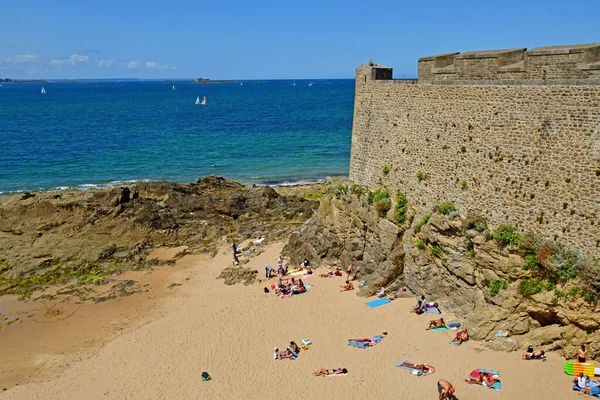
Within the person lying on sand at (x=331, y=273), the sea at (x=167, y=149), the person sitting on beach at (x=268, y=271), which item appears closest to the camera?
the person lying on sand at (x=331, y=273)

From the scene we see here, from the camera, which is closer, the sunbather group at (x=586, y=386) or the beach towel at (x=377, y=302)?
the sunbather group at (x=586, y=386)

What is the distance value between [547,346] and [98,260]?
66.6 ft

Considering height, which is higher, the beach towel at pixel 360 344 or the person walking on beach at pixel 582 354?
the person walking on beach at pixel 582 354

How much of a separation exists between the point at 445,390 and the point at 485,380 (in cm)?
136

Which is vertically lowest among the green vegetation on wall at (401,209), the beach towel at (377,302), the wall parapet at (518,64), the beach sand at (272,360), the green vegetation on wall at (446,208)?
the beach sand at (272,360)

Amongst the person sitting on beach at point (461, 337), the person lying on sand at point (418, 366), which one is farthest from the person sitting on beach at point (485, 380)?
the person sitting on beach at point (461, 337)

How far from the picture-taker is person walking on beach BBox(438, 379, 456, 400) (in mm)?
12836

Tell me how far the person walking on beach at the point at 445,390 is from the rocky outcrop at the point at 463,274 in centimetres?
246

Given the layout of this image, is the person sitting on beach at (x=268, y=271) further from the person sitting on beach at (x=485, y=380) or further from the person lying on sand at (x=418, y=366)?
the person sitting on beach at (x=485, y=380)

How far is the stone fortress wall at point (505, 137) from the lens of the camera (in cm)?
1291

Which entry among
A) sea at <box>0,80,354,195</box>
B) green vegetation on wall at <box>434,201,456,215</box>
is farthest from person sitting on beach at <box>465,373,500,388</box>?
sea at <box>0,80,354,195</box>

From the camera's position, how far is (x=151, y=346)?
1767cm

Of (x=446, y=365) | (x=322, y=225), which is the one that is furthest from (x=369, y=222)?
(x=446, y=365)

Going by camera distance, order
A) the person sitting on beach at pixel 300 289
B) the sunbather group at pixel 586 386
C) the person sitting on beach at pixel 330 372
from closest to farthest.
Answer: the sunbather group at pixel 586 386 → the person sitting on beach at pixel 330 372 → the person sitting on beach at pixel 300 289
